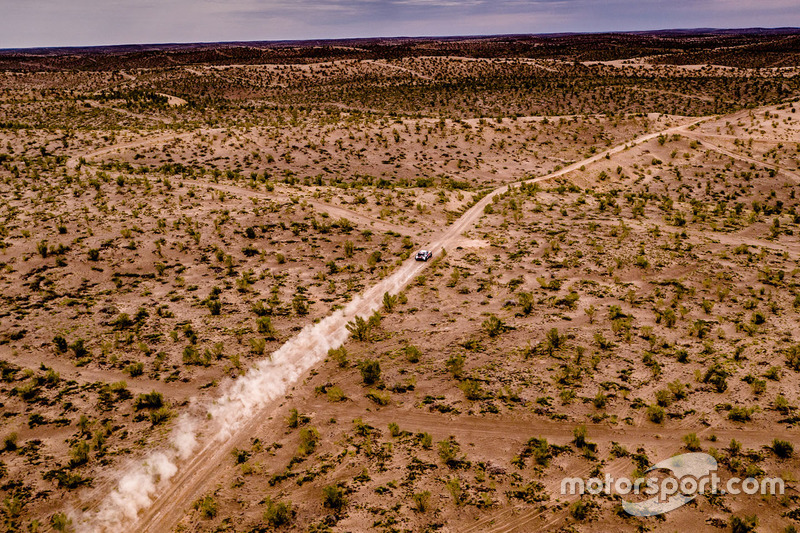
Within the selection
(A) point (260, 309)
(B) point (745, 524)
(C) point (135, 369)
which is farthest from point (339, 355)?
(B) point (745, 524)

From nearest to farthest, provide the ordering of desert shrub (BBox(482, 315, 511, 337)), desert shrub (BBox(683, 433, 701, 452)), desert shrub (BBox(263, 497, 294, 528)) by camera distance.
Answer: desert shrub (BBox(263, 497, 294, 528)) → desert shrub (BBox(683, 433, 701, 452)) → desert shrub (BBox(482, 315, 511, 337))

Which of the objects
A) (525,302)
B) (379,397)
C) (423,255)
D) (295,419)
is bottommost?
(295,419)

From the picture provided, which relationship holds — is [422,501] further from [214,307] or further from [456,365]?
[214,307]

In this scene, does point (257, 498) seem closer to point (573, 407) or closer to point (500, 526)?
Answer: point (500, 526)

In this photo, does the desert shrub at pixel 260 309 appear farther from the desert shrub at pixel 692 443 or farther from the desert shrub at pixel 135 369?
the desert shrub at pixel 692 443

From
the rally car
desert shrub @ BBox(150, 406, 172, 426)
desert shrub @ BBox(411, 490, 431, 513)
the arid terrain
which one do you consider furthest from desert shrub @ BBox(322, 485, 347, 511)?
the rally car

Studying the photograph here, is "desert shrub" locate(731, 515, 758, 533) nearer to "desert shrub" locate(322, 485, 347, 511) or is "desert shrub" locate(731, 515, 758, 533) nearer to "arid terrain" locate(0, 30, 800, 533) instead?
"arid terrain" locate(0, 30, 800, 533)
